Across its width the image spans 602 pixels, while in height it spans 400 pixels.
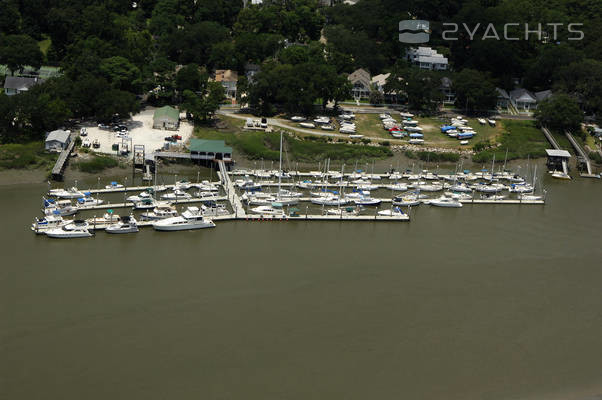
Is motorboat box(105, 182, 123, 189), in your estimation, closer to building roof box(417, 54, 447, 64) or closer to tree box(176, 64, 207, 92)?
tree box(176, 64, 207, 92)

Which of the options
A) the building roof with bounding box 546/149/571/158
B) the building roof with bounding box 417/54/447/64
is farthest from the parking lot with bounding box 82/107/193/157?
the building roof with bounding box 417/54/447/64

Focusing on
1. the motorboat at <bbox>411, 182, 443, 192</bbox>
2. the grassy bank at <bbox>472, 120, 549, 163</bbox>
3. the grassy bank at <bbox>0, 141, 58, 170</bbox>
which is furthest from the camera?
the grassy bank at <bbox>472, 120, 549, 163</bbox>

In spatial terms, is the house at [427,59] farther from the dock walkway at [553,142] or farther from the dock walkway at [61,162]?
the dock walkway at [61,162]

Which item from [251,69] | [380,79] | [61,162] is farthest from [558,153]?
[61,162]

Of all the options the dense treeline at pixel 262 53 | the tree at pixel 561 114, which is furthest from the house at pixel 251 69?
the tree at pixel 561 114

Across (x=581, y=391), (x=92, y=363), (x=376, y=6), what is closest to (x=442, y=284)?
(x=581, y=391)

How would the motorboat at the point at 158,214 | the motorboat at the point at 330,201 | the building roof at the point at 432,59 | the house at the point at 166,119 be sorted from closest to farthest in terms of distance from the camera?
the motorboat at the point at 158,214 < the motorboat at the point at 330,201 < the house at the point at 166,119 < the building roof at the point at 432,59
